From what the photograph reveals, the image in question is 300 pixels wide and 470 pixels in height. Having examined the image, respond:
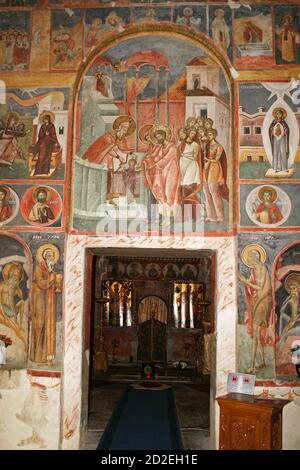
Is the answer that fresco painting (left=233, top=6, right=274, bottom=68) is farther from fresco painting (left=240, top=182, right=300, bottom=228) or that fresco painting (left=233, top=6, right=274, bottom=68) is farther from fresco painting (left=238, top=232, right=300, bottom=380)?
fresco painting (left=238, top=232, right=300, bottom=380)

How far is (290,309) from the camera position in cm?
856

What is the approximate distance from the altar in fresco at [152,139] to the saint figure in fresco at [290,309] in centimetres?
163

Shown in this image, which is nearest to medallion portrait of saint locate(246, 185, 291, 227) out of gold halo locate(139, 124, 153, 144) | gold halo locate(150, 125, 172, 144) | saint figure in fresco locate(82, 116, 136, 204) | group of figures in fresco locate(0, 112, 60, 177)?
gold halo locate(150, 125, 172, 144)

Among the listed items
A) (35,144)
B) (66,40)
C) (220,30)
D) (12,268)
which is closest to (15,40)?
(66,40)

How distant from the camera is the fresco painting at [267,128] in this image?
29.2 feet

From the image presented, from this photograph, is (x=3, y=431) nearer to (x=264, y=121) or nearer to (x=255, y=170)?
(x=255, y=170)

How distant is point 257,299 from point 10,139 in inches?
223

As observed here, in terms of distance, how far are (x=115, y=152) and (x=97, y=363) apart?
A: 429 inches

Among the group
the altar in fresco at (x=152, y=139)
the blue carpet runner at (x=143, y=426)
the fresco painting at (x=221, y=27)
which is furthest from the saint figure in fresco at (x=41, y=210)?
the fresco painting at (x=221, y=27)

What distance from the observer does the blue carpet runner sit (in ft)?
26.9

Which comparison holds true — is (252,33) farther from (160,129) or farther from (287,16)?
(160,129)

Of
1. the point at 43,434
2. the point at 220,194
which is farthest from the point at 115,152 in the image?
the point at 43,434

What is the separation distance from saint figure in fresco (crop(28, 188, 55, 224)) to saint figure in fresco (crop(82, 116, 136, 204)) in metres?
1.11

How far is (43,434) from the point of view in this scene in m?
8.45
